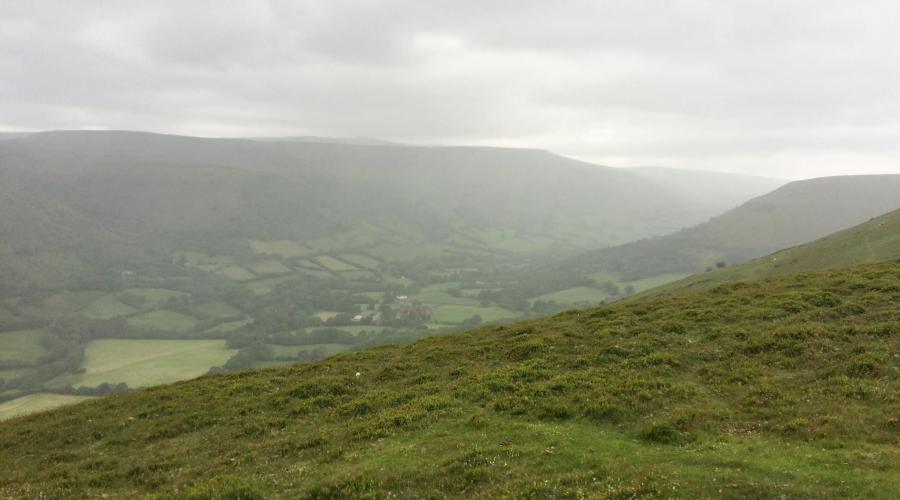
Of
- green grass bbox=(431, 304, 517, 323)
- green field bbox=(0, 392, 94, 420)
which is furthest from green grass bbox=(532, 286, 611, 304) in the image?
green field bbox=(0, 392, 94, 420)

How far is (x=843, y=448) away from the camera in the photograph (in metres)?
14.5

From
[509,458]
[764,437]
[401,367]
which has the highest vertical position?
[764,437]

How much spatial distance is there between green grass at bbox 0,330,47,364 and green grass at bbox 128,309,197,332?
26.8 metres

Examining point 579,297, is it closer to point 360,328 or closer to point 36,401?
point 360,328

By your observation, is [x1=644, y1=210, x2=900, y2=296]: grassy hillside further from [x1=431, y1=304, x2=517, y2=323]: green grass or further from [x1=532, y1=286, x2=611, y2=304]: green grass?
[x1=532, y1=286, x2=611, y2=304]: green grass

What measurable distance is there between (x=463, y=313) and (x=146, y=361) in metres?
99.6

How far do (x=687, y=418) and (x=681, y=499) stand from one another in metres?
6.18

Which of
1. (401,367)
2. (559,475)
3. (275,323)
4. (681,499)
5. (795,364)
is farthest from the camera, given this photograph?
(275,323)

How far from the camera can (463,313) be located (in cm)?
17700

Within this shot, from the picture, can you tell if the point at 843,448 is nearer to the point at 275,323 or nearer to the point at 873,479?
the point at 873,479


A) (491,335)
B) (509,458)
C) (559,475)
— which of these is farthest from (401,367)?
(559,475)

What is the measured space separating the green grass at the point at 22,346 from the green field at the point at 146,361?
1411 centimetres

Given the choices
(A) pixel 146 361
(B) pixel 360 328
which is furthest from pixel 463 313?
(A) pixel 146 361

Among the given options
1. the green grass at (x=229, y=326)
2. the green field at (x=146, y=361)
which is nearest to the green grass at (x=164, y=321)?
the green grass at (x=229, y=326)
